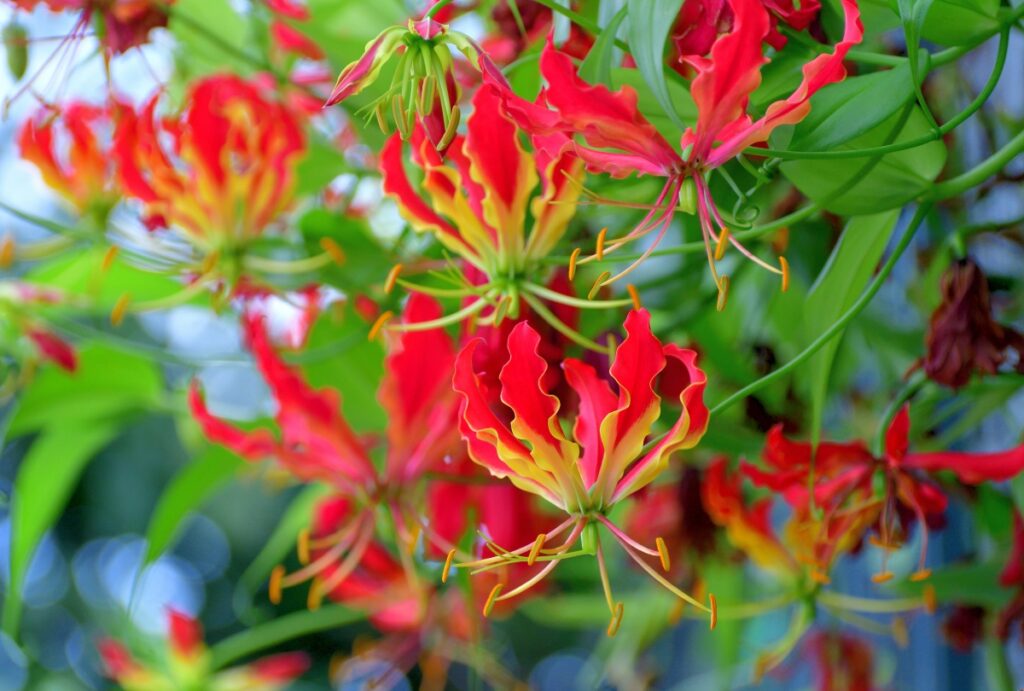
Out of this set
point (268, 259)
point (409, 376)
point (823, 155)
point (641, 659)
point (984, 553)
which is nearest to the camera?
point (823, 155)

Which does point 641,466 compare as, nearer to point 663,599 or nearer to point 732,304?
point 732,304

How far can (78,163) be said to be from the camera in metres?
0.83

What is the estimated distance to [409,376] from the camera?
0.68 m

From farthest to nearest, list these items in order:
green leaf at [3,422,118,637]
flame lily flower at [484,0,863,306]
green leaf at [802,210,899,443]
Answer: green leaf at [3,422,118,637] < green leaf at [802,210,899,443] < flame lily flower at [484,0,863,306]

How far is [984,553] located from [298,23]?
68cm

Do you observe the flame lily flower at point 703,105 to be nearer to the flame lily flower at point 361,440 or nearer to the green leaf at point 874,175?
the green leaf at point 874,175

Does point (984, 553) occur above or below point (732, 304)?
below

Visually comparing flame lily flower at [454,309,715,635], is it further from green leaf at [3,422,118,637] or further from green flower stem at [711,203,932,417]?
green leaf at [3,422,118,637]

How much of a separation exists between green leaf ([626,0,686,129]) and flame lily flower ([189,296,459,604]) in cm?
27

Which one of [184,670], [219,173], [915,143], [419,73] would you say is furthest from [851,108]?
[184,670]

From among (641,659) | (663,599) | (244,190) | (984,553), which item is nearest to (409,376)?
(244,190)

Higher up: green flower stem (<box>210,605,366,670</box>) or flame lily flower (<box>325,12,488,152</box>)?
flame lily flower (<box>325,12,488,152</box>)

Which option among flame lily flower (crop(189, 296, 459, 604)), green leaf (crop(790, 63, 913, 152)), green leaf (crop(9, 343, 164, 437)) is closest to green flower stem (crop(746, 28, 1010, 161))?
green leaf (crop(790, 63, 913, 152))

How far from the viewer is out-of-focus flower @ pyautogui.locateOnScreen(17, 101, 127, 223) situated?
Answer: 81cm
